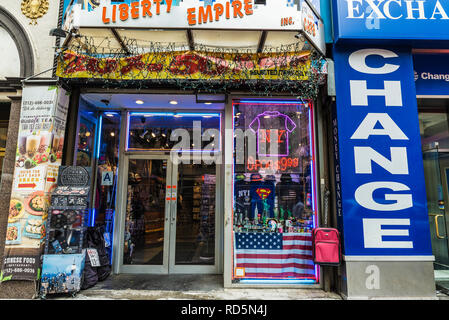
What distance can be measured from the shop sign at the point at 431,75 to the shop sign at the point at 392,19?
1.65 ft

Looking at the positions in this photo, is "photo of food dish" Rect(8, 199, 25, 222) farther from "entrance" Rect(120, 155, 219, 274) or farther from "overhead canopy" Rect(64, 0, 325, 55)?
"overhead canopy" Rect(64, 0, 325, 55)

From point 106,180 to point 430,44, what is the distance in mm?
6723

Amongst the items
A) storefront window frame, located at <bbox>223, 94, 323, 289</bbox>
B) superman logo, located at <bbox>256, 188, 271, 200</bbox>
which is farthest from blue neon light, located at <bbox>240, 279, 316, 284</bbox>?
superman logo, located at <bbox>256, 188, 271, 200</bbox>

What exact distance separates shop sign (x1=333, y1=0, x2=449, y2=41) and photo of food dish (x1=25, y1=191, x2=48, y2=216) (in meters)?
5.61

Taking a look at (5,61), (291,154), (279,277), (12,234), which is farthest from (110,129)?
(279,277)

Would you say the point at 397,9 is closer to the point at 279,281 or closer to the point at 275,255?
the point at 275,255

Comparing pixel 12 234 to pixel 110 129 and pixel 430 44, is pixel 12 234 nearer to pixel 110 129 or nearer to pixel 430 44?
pixel 110 129

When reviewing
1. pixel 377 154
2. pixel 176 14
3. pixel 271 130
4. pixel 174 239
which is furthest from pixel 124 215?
pixel 377 154

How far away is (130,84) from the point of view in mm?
4859

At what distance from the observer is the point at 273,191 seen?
5145mm

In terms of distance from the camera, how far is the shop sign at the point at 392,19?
450cm

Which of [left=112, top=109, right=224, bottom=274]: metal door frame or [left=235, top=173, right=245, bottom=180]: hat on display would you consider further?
[left=112, top=109, right=224, bottom=274]: metal door frame

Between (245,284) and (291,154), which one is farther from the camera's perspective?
(291,154)

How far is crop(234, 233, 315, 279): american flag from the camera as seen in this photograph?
4.76 meters
